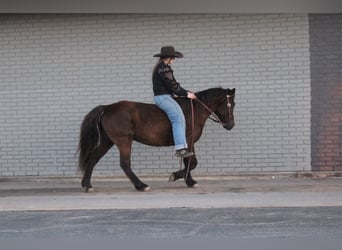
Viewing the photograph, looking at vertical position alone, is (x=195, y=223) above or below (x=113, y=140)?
below

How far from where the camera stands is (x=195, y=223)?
7.81m

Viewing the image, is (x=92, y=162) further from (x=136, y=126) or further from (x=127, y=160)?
(x=136, y=126)

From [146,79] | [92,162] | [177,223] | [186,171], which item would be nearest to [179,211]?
[177,223]

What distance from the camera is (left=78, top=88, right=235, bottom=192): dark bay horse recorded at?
1015cm

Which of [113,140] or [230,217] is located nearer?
[230,217]

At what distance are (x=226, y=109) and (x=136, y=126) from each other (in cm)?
149

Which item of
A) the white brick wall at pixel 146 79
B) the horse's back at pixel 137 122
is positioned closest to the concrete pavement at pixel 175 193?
the white brick wall at pixel 146 79

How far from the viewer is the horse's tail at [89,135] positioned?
33.4 ft

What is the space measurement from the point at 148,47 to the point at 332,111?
352cm

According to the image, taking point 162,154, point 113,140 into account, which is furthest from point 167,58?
point 162,154

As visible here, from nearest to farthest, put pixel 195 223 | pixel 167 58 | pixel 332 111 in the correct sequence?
pixel 195 223, pixel 167 58, pixel 332 111

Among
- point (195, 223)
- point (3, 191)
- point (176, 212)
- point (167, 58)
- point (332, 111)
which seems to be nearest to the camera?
point (195, 223)

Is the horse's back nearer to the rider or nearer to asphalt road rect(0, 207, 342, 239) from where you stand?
the rider

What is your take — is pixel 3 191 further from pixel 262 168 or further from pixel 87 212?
pixel 262 168
